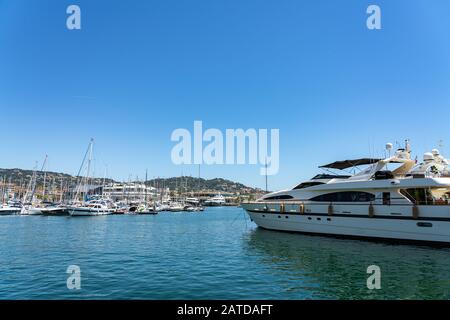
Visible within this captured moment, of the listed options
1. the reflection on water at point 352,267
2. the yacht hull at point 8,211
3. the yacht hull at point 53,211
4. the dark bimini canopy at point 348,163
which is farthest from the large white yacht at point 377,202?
the yacht hull at point 8,211

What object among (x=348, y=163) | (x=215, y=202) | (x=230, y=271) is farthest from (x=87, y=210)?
(x=215, y=202)

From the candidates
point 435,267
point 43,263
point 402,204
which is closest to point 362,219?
point 402,204

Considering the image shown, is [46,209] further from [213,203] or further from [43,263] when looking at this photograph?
[213,203]

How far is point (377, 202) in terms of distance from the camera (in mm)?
23906

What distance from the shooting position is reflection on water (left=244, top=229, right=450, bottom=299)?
1173cm

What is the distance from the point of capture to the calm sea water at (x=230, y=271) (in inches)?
461

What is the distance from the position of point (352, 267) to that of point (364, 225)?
31.6ft

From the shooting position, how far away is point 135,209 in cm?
8600

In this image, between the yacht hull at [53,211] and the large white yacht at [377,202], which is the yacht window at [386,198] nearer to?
the large white yacht at [377,202]

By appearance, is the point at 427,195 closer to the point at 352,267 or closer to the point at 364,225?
the point at 364,225

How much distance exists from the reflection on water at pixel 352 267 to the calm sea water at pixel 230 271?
0.13ft
